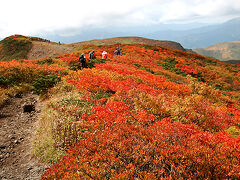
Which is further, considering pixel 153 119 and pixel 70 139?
pixel 153 119

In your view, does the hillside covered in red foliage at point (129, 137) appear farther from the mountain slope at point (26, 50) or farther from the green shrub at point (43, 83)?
the mountain slope at point (26, 50)

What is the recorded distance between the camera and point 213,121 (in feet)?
26.6

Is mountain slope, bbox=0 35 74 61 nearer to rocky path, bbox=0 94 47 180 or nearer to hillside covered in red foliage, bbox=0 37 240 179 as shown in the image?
hillside covered in red foliage, bbox=0 37 240 179

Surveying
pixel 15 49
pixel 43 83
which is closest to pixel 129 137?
pixel 43 83

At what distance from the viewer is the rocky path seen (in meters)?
5.28

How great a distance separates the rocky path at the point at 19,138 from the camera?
208 inches

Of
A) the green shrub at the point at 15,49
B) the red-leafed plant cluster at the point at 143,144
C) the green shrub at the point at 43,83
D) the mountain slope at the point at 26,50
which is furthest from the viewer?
the green shrub at the point at 15,49

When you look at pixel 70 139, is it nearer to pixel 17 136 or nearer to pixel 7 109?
pixel 17 136

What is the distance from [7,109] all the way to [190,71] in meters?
25.1

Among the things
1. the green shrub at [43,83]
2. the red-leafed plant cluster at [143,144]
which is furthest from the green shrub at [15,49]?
the red-leafed plant cluster at [143,144]

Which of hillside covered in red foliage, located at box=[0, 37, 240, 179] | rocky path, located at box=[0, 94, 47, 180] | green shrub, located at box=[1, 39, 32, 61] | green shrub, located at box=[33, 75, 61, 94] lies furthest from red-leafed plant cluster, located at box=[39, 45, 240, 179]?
green shrub, located at box=[1, 39, 32, 61]

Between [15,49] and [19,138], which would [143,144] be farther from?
[15,49]

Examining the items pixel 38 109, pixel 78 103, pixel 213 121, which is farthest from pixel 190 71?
pixel 38 109

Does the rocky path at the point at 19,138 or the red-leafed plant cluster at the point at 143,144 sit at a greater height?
the red-leafed plant cluster at the point at 143,144
